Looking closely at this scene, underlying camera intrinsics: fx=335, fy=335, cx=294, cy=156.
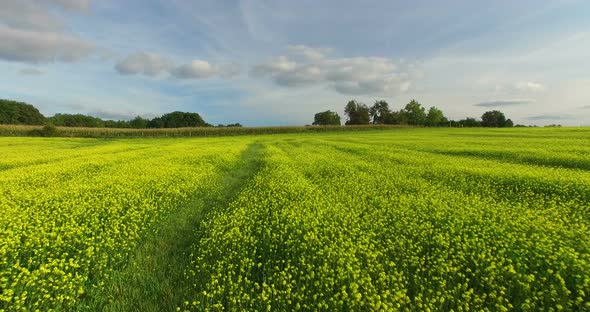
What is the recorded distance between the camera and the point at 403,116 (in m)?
141

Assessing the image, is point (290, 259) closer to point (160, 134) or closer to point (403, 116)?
point (160, 134)

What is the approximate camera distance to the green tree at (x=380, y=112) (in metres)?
161

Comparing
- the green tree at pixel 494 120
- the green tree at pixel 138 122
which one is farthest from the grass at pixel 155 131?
the green tree at pixel 138 122

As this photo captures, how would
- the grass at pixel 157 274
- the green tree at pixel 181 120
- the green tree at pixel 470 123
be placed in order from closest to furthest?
the grass at pixel 157 274
the green tree at pixel 470 123
the green tree at pixel 181 120

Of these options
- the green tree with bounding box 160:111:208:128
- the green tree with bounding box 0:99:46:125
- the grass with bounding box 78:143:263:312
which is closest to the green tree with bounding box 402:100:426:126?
the green tree with bounding box 160:111:208:128

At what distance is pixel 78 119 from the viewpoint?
174 meters

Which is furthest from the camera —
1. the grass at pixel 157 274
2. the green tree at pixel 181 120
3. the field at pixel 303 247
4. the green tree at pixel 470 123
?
the green tree at pixel 181 120

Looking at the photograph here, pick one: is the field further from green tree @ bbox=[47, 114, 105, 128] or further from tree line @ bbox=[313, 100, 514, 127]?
green tree @ bbox=[47, 114, 105, 128]

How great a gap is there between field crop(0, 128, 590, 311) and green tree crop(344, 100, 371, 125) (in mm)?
149941

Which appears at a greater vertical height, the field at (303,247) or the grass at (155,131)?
the grass at (155,131)

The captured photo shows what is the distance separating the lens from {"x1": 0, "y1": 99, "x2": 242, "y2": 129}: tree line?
495ft

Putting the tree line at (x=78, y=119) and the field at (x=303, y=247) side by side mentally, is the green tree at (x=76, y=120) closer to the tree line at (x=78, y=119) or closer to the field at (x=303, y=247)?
the tree line at (x=78, y=119)

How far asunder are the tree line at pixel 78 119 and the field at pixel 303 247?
137m

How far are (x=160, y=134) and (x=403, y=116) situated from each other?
316 feet
